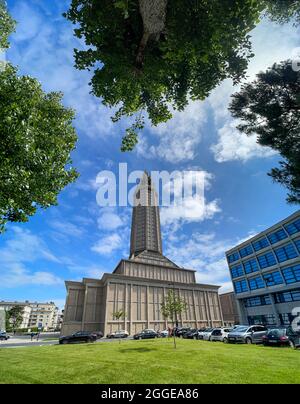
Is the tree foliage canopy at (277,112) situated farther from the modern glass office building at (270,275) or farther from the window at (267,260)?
the window at (267,260)

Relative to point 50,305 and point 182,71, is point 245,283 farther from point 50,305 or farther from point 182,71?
point 50,305

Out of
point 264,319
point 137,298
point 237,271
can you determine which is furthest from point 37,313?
point 264,319

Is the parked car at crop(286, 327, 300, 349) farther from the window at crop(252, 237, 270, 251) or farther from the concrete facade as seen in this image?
the concrete facade

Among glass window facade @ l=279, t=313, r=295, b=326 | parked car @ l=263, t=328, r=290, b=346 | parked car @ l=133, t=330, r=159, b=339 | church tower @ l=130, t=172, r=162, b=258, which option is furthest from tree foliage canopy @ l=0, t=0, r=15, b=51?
church tower @ l=130, t=172, r=162, b=258

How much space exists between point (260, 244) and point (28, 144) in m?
52.7

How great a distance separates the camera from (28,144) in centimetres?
767

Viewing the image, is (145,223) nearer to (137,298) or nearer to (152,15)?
(137,298)

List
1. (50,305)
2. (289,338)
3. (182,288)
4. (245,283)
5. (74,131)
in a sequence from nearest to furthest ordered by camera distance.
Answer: (74,131)
(289,338)
(245,283)
(182,288)
(50,305)

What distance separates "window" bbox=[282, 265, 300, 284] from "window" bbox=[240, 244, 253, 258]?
9659mm

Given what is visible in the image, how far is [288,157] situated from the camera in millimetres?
7457

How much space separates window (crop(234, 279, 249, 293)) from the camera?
2047 inches

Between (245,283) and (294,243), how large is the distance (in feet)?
54.9

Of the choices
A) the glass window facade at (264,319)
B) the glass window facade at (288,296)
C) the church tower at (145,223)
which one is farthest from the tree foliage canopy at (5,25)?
the church tower at (145,223)
